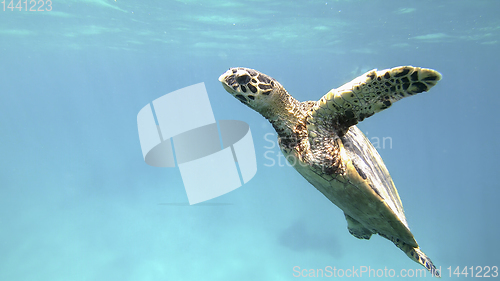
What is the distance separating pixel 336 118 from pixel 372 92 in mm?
405

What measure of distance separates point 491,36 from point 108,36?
29.5 metres

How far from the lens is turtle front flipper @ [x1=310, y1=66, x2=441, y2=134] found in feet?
6.19

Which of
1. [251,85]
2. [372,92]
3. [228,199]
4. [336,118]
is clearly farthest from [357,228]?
[228,199]

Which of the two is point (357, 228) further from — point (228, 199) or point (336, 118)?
point (228, 199)

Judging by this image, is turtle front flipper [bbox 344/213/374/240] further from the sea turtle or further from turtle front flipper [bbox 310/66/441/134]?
turtle front flipper [bbox 310/66/441/134]

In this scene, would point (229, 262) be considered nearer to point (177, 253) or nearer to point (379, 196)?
point (177, 253)

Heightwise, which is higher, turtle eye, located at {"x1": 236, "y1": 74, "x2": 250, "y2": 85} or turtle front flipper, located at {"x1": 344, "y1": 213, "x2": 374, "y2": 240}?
turtle eye, located at {"x1": 236, "y1": 74, "x2": 250, "y2": 85}

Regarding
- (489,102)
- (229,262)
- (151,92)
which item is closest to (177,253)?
(229,262)

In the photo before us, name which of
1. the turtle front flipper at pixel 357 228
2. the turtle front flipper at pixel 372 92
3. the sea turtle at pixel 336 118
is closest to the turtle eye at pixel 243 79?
the sea turtle at pixel 336 118

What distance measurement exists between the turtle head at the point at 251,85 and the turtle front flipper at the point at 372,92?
1.42ft

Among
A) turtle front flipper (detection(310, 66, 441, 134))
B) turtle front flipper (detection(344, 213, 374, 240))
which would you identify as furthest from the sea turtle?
turtle front flipper (detection(344, 213, 374, 240))

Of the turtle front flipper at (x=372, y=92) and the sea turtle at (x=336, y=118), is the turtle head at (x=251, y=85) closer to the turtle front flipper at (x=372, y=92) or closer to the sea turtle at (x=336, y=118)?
the sea turtle at (x=336, y=118)

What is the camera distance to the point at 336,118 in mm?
2385

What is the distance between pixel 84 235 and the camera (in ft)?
53.1
